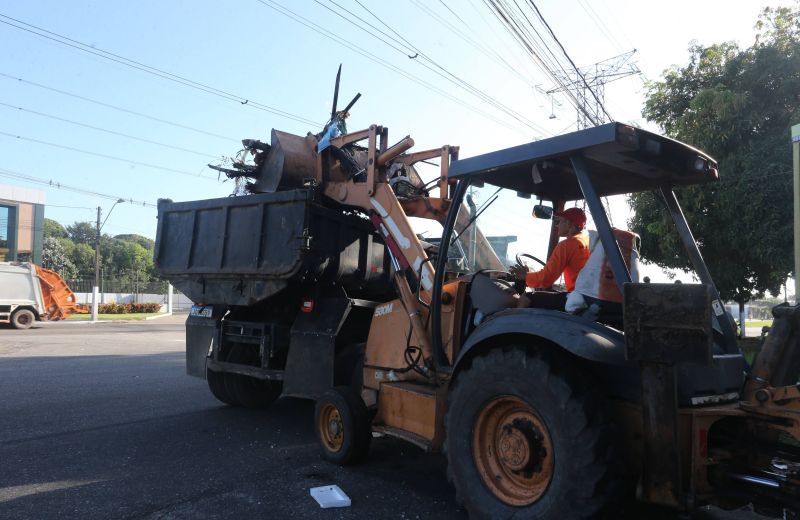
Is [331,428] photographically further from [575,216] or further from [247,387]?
[575,216]

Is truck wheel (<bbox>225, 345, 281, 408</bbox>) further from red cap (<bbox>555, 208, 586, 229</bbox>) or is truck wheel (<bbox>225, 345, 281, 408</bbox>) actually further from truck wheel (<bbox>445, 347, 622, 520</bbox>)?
red cap (<bbox>555, 208, 586, 229</bbox>)

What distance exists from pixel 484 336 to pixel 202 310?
4.46m

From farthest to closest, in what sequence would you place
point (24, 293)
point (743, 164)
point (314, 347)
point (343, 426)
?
point (24, 293) < point (743, 164) < point (314, 347) < point (343, 426)

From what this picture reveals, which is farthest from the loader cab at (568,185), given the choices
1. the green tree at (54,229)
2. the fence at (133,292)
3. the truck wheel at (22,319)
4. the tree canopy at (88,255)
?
the green tree at (54,229)

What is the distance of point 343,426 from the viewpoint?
4836 millimetres

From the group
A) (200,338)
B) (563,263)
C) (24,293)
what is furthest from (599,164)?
(24,293)

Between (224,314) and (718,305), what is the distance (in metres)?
5.21

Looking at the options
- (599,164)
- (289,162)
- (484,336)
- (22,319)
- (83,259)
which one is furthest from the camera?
(83,259)

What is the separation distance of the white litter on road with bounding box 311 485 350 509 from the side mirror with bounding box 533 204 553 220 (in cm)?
253

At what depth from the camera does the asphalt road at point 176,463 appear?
393cm

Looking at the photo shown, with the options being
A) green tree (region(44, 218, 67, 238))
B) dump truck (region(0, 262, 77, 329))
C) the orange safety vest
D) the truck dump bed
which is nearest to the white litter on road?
the orange safety vest

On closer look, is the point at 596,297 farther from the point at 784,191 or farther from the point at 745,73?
the point at 745,73

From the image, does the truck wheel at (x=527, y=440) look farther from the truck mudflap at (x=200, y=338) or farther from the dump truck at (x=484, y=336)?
the truck mudflap at (x=200, y=338)

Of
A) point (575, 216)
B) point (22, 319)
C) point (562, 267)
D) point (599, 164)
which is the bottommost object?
point (22, 319)
